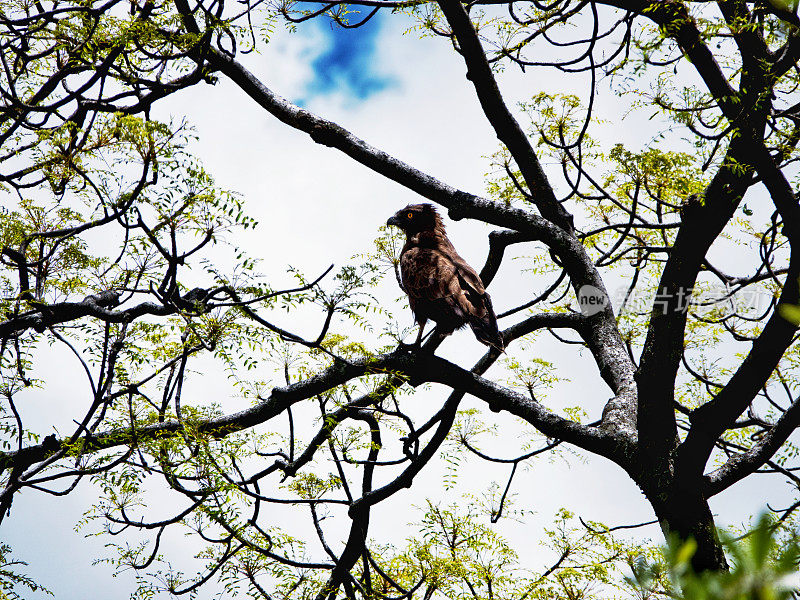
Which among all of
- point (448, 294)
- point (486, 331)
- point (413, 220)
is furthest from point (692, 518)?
point (413, 220)

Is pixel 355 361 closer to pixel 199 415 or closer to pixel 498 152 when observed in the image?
pixel 199 415

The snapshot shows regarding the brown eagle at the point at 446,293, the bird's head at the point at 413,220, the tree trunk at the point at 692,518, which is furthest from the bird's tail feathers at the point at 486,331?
the bird's head at the point at 413,220

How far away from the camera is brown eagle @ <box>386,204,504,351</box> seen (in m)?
4.88

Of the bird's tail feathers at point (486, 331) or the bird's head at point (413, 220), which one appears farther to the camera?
the bird's head at point (413, 220)

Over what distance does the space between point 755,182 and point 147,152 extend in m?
3.42

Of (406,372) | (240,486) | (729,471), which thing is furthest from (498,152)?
(240,486)

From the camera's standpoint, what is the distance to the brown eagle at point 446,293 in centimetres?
488

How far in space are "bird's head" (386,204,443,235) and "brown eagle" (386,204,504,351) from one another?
57 centimetres

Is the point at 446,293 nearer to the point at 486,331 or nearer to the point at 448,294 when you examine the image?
the point at 448,294

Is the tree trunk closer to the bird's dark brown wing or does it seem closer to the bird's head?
the bird's dark brown wing

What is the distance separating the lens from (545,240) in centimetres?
529

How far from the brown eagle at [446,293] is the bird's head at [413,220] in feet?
1.89

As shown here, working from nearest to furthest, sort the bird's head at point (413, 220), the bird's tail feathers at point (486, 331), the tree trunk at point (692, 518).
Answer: the tree trunk at point (692, 518) < the bird's tail feathers at point (486, 331) < the bird's head at point (413, 220)

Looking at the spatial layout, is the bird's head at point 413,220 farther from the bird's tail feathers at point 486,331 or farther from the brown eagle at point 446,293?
the bird's tail feathers at point 486,331
